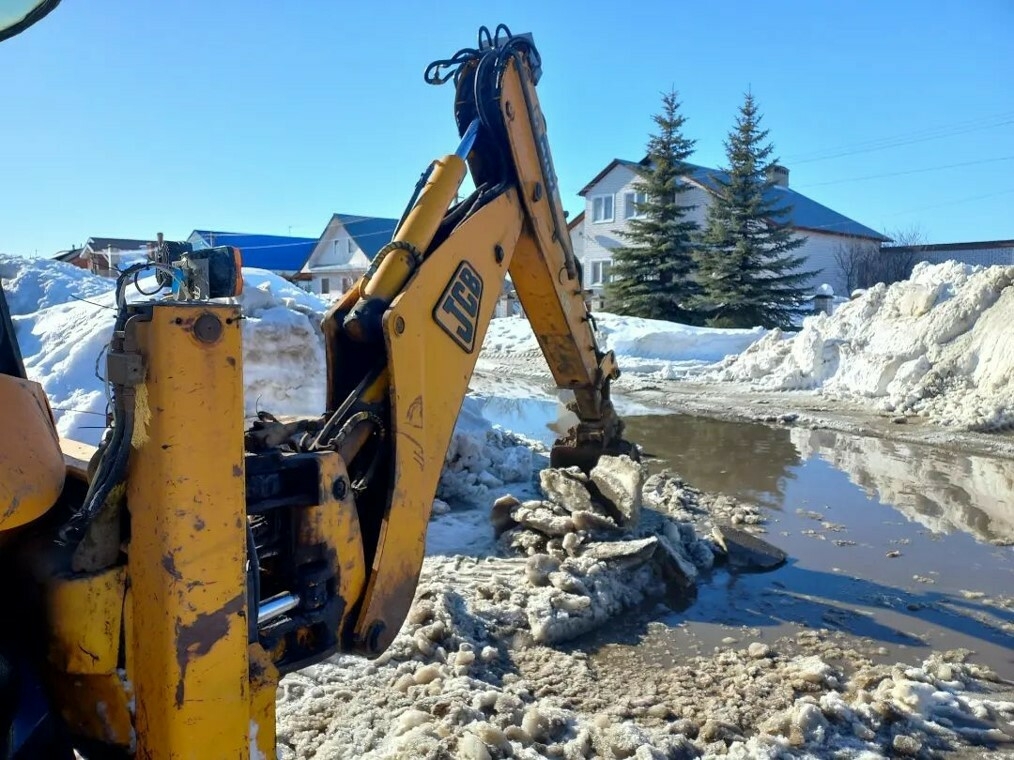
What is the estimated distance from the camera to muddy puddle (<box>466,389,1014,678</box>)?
4414 millimetres

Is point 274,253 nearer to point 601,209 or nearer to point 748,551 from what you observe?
point 601,209

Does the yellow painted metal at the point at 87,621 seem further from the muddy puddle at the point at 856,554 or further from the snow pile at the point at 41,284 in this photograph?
the snow pile at the point at 41,284

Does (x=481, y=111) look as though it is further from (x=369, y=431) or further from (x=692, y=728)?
(x=692, y=728)

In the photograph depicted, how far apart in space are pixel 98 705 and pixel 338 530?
28.7 inches

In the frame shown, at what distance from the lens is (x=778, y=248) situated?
2628cm

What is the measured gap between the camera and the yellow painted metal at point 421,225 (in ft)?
9.41

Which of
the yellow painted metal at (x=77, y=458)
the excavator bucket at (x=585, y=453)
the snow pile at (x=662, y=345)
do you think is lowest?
the excavator bucket at (x=585, y=453)

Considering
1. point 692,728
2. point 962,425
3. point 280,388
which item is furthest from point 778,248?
point 692,728

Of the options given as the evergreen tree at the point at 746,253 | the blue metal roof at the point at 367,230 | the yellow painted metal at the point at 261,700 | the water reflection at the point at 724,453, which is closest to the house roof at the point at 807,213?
the evergreen tree at the point at 746,253

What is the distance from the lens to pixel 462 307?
3072 millimetres

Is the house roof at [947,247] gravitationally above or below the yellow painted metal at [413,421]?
above

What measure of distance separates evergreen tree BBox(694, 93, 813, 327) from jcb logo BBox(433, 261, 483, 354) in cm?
2330

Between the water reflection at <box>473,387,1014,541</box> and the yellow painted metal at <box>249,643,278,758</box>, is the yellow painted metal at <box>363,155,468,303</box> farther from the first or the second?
the water reflection at <box>473,387,1014,541</box>

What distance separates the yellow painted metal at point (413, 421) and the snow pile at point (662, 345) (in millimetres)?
14679
